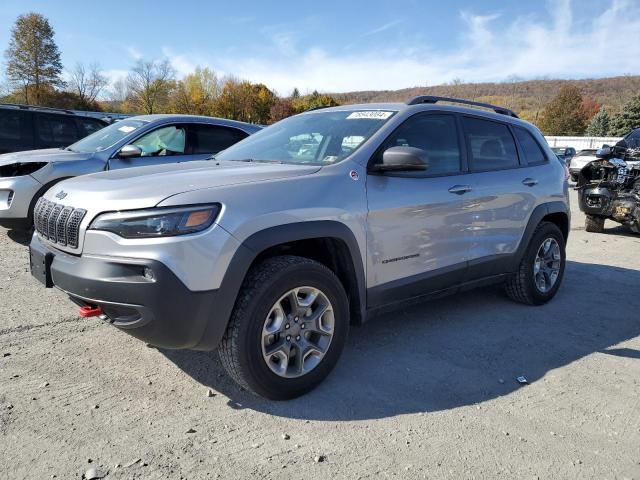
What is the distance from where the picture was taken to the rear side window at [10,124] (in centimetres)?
801

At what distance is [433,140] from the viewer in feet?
12.7

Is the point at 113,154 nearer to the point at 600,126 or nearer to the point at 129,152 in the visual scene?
the point at 129,152

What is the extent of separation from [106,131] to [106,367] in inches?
186

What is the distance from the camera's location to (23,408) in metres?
2.75

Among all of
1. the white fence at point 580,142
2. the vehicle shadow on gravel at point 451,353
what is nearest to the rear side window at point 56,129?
the vehicle shadow on gravel at point 451,353

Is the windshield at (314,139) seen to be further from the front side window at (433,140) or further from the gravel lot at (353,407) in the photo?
the gravel lot at (353,407)

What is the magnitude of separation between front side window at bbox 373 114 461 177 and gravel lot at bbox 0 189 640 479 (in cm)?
130

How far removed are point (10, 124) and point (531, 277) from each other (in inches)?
313

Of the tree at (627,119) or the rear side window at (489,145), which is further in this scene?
the tree at (627,119)

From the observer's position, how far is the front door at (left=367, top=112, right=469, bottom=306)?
3.30 meters

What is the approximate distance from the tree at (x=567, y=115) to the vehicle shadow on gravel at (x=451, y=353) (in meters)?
52.8

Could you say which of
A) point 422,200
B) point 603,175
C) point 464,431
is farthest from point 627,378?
point 603,175

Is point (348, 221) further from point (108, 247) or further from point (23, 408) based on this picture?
point (23, 408)

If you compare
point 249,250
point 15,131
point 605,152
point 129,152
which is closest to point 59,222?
point 249,250
